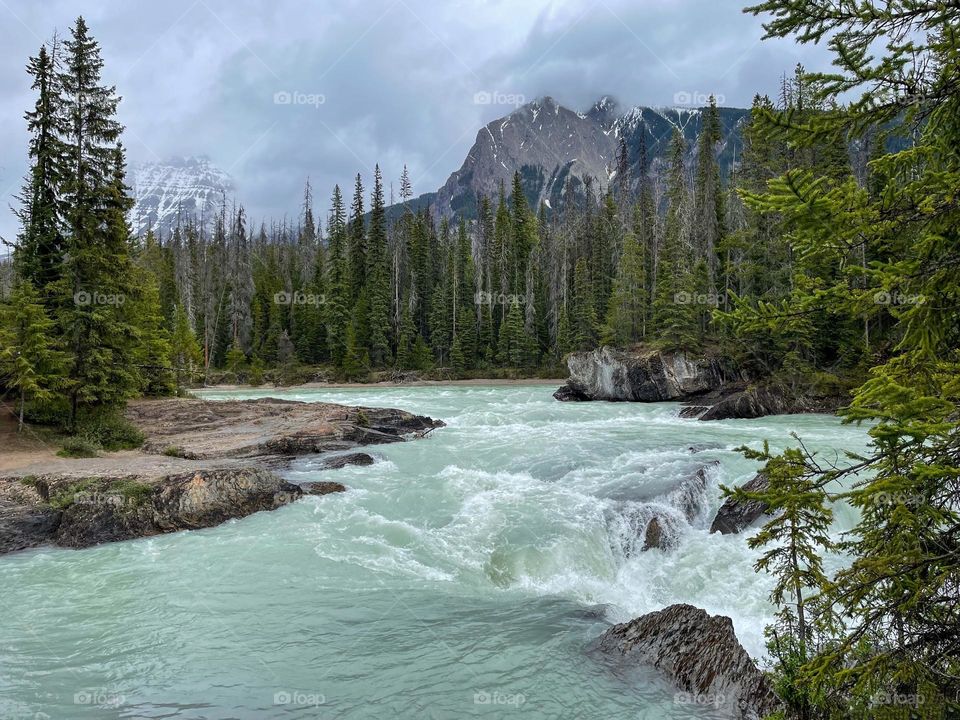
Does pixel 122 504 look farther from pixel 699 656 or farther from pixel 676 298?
pixel 676 298

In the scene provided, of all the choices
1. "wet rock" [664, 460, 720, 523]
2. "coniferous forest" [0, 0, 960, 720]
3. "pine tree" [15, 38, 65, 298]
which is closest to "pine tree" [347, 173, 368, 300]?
"coniferous forest" [0, 0, 960, 720]

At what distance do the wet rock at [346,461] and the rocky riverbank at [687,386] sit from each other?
60.4 feet

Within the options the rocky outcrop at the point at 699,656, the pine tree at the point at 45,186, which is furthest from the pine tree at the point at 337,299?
the rocky outcrop at the point at 699,656

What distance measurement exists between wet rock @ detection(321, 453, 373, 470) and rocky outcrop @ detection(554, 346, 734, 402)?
23613mm

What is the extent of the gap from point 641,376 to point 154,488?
102 feet

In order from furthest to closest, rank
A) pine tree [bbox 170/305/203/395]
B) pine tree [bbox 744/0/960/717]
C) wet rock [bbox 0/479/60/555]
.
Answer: pine tree [bbox 170/305/203/395] → wet rock [bbox 0/479/60/555] → pine tree [bbox 744/0/960/717]

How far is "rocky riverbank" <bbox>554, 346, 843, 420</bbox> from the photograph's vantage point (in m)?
29.4

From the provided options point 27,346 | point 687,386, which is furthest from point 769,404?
point 27,346

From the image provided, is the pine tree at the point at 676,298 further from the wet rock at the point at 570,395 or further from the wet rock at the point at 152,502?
the wet rock at the point at 152,502

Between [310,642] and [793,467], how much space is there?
7157mm

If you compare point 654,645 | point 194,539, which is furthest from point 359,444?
point 654,645

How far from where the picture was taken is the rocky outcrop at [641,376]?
35750 millimetres

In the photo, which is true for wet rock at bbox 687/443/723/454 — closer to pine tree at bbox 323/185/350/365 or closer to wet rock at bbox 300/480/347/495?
wet rock at bbox 300/480/347/495

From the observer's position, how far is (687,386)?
35844mm
